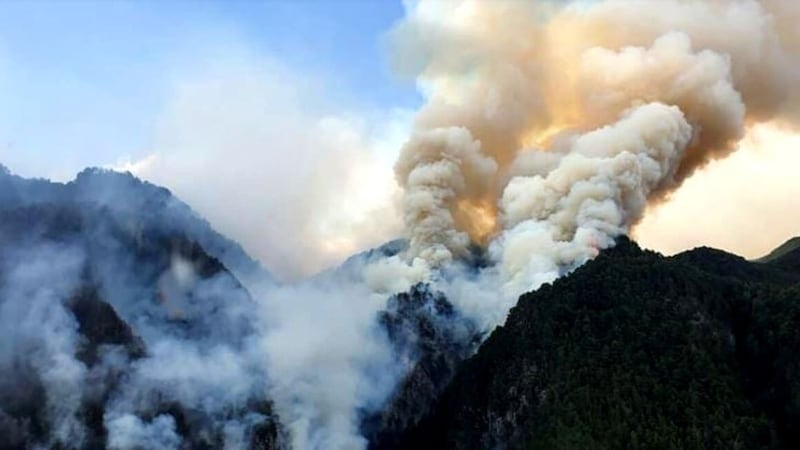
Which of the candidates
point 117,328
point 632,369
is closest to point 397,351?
point 632,369

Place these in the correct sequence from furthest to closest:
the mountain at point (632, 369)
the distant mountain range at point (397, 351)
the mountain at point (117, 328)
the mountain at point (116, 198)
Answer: the mountain at point (116, 198), the mountain at point (632, 369), the distant mountain range at point (397, 351), the mountain at point (117, 328)

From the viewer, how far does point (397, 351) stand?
129 meters

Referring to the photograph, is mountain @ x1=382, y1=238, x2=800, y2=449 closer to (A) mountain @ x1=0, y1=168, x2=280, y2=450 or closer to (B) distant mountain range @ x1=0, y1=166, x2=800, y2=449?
(B) distant mountain range @ x1=0, y1=166, x2=800, y2=449

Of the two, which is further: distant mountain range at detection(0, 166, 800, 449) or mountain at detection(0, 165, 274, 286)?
mountain at detection(0, 165, 274, 286)

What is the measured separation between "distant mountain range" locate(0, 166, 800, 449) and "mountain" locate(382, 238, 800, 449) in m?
0.24

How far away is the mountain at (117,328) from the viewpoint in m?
90.4

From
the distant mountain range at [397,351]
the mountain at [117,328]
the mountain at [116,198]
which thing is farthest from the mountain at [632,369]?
the mountain at [116,198]

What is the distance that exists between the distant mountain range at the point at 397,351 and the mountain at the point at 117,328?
0.21 meters

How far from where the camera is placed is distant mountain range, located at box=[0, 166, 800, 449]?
9156cm

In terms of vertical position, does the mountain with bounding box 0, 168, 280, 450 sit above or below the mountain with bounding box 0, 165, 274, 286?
below

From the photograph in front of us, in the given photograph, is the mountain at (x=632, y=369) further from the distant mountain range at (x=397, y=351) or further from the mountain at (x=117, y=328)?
the mountain at (x=117, y=328)

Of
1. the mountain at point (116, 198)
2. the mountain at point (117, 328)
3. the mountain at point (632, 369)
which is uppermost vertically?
the mountain at point (116, 198)

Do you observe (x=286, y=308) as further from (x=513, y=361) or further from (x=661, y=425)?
(x=661, y=425)

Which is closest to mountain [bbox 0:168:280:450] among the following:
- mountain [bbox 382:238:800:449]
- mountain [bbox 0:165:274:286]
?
mountain [bbox 0:165:274:286]
